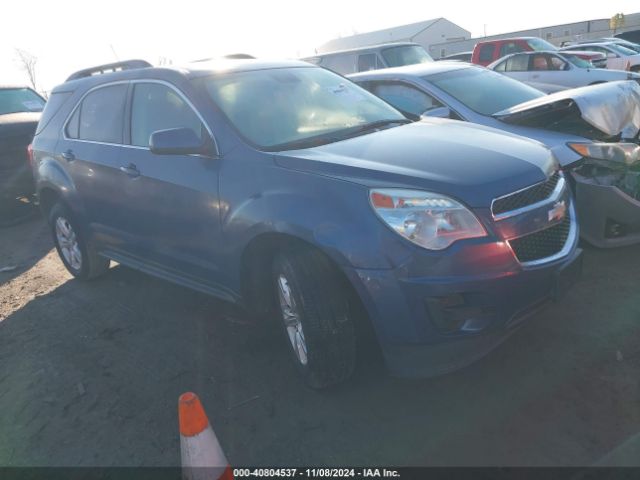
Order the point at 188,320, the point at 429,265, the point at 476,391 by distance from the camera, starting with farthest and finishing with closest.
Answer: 1. the point at 188,320
2. the point at 476,391
3. the point at 429,265

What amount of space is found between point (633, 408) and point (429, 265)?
1248 millimetres

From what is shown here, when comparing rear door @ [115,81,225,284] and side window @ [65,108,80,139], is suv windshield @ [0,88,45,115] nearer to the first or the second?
side window @ [65,108,80,139]

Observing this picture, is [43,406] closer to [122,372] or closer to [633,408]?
[122,372]

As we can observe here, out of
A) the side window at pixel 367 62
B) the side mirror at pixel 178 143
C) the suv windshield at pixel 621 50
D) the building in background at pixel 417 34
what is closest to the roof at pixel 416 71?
the side mirror at pixel 178 143

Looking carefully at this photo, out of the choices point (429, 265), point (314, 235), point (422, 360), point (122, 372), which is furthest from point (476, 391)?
point (122, 372)

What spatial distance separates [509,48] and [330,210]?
1365 centimetres

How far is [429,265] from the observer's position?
7.77ft

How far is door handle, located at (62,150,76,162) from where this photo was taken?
4.53 m

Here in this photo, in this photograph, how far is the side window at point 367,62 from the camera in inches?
410

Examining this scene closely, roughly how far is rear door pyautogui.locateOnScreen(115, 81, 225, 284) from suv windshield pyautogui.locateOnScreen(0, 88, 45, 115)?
18.5ft

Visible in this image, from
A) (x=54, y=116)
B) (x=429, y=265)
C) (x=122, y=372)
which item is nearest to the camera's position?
(x=429, y=265)

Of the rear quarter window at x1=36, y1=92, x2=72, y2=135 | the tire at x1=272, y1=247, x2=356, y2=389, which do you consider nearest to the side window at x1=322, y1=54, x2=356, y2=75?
the rear quarter window at x1=36, y1=92, x2=72, y2=135

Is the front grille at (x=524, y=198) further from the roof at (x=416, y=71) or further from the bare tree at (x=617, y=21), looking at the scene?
the bare tree at (x=617, y=21)

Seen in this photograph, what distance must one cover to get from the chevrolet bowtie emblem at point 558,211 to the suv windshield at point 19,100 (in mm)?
8264
